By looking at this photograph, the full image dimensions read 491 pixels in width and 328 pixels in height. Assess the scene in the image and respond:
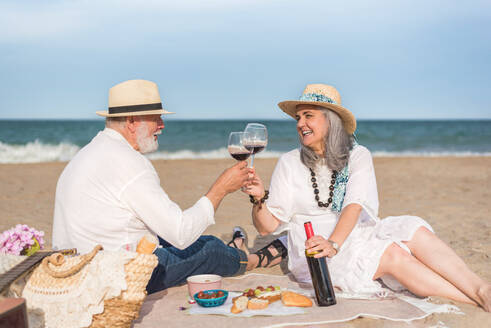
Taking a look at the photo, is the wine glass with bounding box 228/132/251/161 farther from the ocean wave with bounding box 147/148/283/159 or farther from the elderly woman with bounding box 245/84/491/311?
the ocean wave with bounding box 147/148/283/159

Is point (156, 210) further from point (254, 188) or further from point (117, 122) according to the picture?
point (254, 188)

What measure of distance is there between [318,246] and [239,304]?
76cm

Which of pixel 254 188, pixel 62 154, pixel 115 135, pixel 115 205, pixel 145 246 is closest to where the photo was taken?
pixel 145 246

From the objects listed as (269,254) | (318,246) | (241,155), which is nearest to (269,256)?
(269,254)

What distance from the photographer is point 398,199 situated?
10461 mm

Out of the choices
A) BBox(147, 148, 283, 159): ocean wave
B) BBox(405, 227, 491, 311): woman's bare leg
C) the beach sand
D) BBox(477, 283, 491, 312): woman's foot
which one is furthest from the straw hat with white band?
BBox(147, 148, 283, 159): ocean wave

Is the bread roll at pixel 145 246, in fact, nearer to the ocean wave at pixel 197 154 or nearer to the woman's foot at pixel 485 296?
the woman's foot at pixel 485 296

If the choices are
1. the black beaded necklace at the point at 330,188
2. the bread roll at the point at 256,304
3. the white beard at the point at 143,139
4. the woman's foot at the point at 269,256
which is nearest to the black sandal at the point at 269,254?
the woman's foot at the point at 269,256

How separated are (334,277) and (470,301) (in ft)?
3.49

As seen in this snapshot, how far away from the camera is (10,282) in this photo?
112 inches

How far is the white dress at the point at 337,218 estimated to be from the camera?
4.01m

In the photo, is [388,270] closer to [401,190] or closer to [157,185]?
[157,185]

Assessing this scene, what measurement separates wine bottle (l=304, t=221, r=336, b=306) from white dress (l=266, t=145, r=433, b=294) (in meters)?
0.31

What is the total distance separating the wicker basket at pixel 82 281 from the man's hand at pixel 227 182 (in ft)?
2.35
